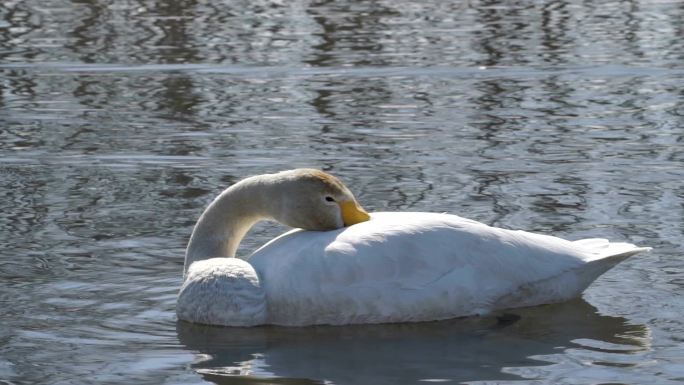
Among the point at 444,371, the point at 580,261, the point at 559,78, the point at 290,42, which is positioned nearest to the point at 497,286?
the point at 580,261

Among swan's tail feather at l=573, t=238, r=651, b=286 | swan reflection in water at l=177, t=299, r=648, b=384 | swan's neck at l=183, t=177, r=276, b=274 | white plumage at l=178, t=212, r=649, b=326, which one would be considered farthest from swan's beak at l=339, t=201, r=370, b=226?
swan's tail feather at l=573, t=238, r=651, b=286

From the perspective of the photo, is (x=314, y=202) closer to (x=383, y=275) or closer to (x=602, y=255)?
(x=383, y=275)

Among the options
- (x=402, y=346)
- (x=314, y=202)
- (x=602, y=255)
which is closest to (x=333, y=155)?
(x=314, y=202)

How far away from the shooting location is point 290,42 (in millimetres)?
14289

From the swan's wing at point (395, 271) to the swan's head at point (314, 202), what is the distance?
0.10 m

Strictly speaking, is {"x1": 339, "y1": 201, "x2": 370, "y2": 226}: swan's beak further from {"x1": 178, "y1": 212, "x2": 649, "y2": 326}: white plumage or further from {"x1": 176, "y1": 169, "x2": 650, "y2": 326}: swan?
{"x1": 178, "y1": 212, "x2": 649, "y2": 326}: white plumage

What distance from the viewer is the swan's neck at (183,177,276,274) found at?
6.72 m

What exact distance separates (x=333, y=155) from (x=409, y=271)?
11.1ft

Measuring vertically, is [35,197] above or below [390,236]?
below

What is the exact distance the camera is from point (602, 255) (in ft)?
21.6

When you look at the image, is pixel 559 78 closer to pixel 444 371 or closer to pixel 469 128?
pixel 469 128

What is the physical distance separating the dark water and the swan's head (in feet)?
1.78

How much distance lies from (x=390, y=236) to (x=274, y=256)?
50cm

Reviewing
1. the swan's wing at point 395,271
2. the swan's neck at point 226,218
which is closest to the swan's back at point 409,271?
the swan's wing at point 395,271
